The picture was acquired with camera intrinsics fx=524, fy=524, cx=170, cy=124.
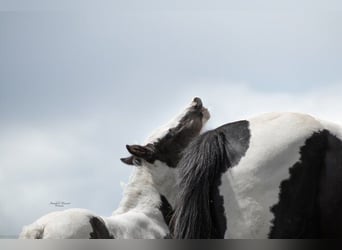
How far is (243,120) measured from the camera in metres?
1.81

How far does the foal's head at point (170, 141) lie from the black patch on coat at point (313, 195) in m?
2.51

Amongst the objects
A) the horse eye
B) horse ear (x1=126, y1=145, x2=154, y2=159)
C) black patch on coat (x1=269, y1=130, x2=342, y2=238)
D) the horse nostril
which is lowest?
the horse eye

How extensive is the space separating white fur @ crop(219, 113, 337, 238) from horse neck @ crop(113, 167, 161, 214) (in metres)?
2.30

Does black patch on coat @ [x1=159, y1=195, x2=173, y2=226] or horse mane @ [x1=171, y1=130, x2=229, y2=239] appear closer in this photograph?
horse mane @ [x1=171, y1=130, x2=229, y2=239]

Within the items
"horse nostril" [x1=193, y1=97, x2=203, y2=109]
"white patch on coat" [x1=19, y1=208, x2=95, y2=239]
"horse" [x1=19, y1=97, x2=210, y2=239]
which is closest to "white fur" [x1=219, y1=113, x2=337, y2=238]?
"white patch on coat" [x1=19, y1=208, x2=95, y2=239]

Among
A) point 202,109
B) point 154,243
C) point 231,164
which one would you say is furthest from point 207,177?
point 202,109

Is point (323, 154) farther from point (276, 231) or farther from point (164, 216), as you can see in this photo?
point (164, 216)

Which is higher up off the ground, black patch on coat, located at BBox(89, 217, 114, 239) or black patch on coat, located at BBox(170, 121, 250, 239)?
black patch on coat, located at BBox(170, 121, 250, 239)

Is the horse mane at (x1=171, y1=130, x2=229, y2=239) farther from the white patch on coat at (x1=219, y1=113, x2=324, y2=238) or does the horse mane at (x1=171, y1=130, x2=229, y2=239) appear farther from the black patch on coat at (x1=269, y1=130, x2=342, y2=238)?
the black patch on coat at (x1=269, y1=130, x2=342, y2=238)

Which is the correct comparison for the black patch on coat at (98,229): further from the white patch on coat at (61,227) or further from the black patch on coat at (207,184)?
the black patch on coat at (207,184)

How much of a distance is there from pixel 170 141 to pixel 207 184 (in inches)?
99.2

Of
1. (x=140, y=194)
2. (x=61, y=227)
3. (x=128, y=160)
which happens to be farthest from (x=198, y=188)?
(x=128, y=160)

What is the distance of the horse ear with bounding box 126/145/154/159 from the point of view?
161 inches

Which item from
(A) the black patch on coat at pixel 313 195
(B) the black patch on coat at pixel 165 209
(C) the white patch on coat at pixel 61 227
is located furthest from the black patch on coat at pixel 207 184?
(B) the black patch on coat at pixel 165 209
